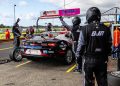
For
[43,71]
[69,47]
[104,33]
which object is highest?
[104,33]

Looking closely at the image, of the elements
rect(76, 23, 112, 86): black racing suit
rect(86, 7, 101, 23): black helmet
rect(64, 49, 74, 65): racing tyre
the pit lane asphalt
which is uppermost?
rect(86, 7, 101, 23): black helmet

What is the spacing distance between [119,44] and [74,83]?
14.0 feet

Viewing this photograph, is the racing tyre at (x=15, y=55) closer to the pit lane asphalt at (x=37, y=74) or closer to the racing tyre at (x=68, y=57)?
the pit lane asphalt at (x=37, y=74)

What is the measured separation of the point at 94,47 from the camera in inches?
180

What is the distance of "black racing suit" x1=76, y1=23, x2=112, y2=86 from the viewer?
4559mm

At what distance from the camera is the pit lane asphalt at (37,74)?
25.8ft

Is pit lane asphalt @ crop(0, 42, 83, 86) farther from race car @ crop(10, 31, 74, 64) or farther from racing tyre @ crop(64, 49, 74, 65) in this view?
race car @ crop(10, 31, 74, 64)

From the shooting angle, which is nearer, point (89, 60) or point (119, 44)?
point (89, 60)

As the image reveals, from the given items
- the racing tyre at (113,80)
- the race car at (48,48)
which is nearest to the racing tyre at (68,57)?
the race car at (48,48)

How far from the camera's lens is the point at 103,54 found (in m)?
4.66

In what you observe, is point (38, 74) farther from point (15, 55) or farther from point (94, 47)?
point (94, 47)

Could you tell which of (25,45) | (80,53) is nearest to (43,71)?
(25,45)

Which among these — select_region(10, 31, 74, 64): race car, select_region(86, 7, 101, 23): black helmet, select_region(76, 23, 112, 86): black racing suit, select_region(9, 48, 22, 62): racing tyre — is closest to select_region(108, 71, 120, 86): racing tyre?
select_region(76, 23, 112, 86): black racing suit

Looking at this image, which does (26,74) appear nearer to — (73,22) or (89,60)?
(73,22)
